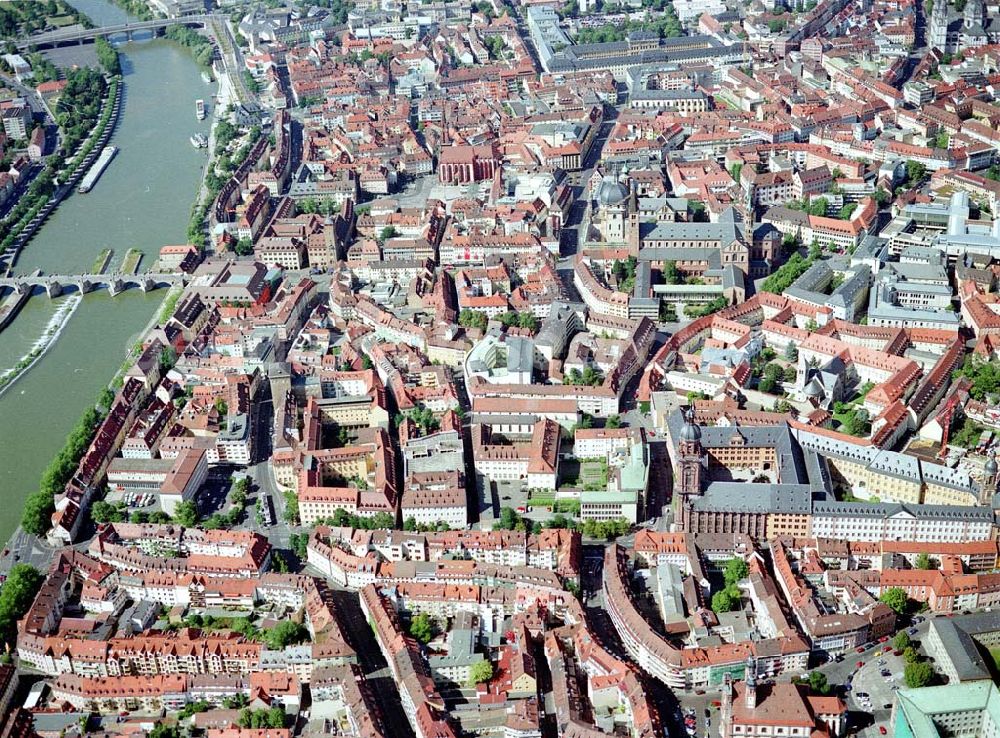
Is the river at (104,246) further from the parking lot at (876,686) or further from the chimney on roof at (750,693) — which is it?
the parking lot at (876,686)

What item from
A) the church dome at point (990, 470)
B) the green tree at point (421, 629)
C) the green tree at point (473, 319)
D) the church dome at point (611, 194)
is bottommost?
the green tree at point (473, 319)

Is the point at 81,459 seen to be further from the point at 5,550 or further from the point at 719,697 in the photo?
the point at 719,697

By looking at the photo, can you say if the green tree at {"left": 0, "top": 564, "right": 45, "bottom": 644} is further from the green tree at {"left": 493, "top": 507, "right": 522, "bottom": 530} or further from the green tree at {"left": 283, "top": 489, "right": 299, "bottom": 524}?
the green tree at {"left": 493, "top": 507, "right": 522, "bottom": 530}

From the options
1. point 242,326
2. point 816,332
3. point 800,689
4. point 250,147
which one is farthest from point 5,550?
point 250,147

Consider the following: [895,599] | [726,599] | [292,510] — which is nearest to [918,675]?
[895,599]

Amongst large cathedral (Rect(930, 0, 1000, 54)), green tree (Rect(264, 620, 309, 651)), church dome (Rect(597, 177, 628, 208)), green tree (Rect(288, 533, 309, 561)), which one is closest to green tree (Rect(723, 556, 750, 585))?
green tree (Rect(264, 620, 309, 651))

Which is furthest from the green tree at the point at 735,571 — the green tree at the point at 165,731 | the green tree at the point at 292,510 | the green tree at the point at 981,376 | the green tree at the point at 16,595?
the green tree at the point at 16,595
